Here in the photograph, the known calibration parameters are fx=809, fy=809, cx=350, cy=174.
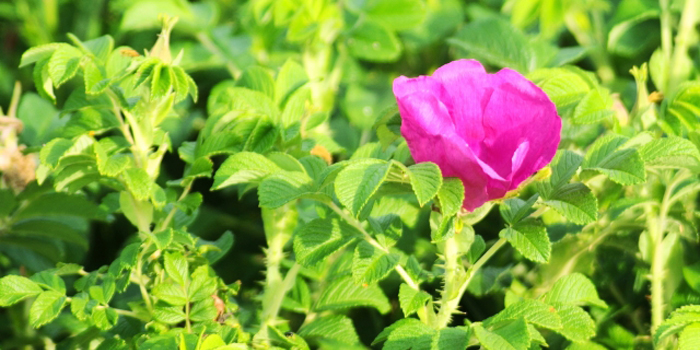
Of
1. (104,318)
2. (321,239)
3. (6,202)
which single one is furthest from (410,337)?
(6,202)

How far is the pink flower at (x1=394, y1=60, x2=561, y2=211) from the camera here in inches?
34.9

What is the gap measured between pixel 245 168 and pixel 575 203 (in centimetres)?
41

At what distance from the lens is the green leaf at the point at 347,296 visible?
4.01 feet

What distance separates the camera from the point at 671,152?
931 millimetres

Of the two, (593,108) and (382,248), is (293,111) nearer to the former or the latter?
(382,248)

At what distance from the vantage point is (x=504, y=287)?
135cm

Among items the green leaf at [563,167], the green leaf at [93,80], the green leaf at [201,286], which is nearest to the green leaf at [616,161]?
the green leaf at [563,167]

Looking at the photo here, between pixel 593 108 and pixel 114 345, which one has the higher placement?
pixel 593 108

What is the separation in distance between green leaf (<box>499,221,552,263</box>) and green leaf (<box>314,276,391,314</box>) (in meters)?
0.32

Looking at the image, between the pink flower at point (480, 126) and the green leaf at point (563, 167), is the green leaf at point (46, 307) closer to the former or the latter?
the pink flower at point (480, 126)

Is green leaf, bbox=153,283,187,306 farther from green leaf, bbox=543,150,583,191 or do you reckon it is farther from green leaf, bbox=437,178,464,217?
green leaf, bbox=543,150,583,191

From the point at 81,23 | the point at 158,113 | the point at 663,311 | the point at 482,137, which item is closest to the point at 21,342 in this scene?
the point at 158,113

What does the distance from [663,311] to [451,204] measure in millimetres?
577

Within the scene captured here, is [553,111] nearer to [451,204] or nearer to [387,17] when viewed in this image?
[451,204]
